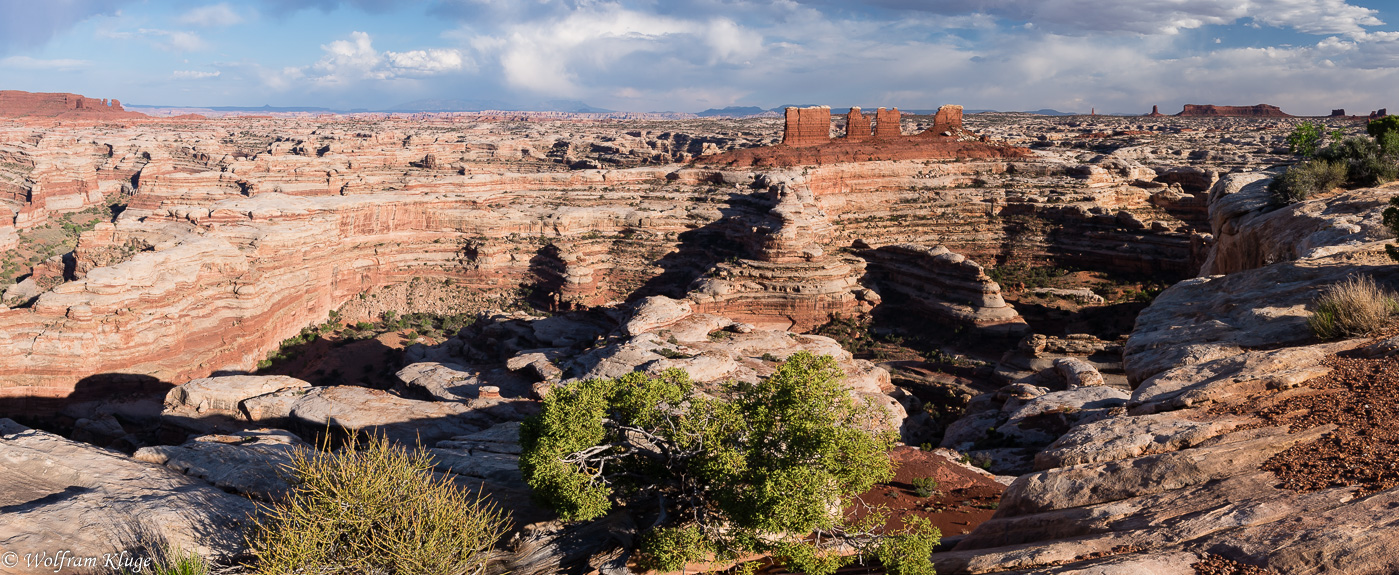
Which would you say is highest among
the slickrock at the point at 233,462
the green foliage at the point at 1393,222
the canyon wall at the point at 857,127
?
the canyon wall at the point at 857,127

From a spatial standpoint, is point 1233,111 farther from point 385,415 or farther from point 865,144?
point 385,415

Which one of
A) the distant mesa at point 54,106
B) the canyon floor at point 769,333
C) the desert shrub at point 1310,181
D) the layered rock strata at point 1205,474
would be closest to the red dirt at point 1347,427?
the canyon floor at point 769,333

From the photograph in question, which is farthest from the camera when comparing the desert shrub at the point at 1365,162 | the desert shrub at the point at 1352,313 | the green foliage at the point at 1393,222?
the desert shrub at the point at 1365,162

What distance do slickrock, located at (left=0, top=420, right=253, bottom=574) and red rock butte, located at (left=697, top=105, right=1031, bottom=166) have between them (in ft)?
167

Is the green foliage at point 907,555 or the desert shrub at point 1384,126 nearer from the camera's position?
the green foliage at point 907,555

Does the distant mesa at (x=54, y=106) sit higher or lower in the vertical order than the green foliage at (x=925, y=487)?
higher

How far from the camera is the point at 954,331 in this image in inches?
1502

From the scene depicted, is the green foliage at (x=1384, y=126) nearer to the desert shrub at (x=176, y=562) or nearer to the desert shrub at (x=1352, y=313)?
the desert shrub at (x=1352, y=313)

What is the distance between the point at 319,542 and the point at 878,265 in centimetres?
4025

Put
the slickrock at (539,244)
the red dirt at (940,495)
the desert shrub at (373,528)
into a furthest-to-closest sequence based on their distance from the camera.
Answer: the slickrock at (539,244) < the red dirt at (940,495) < the desert shrub at (373,528)

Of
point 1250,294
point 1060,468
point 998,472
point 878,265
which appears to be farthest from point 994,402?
point 878,265

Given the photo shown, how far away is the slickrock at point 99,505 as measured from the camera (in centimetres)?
1109

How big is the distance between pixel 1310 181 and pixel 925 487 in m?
20.7

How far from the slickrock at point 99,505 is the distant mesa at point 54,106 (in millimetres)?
208283
